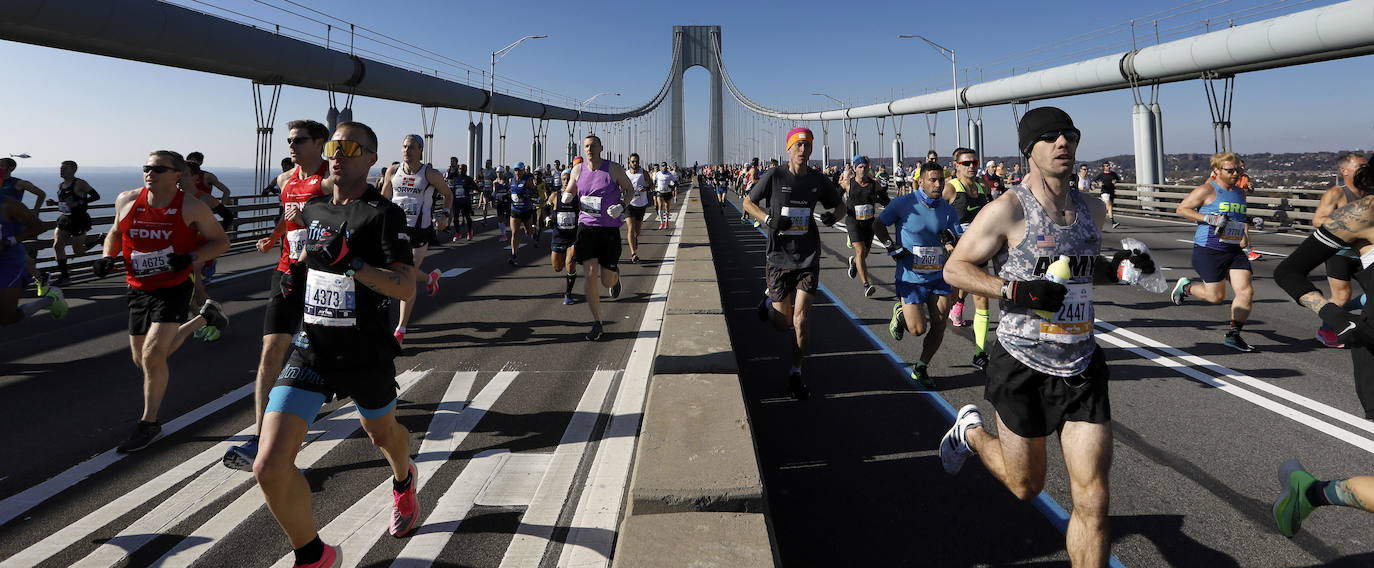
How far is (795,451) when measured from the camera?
4266 mm

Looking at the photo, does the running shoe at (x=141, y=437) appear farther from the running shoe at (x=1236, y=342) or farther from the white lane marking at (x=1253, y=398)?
the running shoe at (x=1236, y=342)

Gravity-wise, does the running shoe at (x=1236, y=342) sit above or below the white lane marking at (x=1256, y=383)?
above

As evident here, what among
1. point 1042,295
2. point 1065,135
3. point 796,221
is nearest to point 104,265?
point 796,221

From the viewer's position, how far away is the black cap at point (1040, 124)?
111 inches

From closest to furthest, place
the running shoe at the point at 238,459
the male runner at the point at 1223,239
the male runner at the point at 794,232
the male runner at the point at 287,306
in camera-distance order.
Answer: the running shoe at the point at 238,459 → the male runner at the point at 287,306 → the male runner at the point at 794,232 → the male runner at the point at 1223,239

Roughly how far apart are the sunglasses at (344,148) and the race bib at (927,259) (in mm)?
4442

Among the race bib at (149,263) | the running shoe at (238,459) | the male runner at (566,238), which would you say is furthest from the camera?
the male runner at (566,238)

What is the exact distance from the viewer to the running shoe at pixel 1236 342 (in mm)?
6777

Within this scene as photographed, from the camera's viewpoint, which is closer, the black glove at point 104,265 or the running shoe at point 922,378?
the black glove at point 104,265

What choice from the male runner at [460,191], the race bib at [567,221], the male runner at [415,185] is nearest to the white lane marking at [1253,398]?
the race bib at [567,221]

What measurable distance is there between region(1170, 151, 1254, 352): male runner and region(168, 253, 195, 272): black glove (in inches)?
323

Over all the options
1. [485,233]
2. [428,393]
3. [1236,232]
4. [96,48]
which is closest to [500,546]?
[428,393]

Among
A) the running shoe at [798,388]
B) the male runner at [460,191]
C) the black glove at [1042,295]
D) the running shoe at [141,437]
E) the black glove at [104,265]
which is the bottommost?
the running shoe at [141,437]

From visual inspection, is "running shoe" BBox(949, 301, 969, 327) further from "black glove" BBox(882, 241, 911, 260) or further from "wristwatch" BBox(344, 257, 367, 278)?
"wristwatch" BBox(344, 257, 367, 278)
